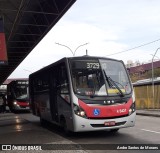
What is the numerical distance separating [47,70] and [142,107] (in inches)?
693

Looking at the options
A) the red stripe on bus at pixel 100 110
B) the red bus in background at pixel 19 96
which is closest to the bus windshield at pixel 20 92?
the red bus in background at pixel 19 96

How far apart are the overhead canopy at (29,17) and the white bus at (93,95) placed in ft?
20.8

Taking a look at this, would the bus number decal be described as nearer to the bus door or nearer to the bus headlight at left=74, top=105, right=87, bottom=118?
the bus headlight at left=74, top=105, right=87, bottom=118

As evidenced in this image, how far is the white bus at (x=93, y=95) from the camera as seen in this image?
11508mm

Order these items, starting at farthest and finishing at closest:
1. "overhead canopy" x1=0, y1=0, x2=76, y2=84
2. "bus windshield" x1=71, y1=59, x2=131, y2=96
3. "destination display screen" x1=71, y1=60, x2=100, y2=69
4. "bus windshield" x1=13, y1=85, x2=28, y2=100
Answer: "bus windshield" x1=13, y1=85, x2=28, y2=100 → "overhead canopy" x1=0, y1=0, x2=76, y2=84 → "destination display screen" x1=71, y1=60, x2=100, y2=69 → "bus windshield" x1=71, y1=59, x2=131, y2=96

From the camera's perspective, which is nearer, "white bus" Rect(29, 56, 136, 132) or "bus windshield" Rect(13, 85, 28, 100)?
"white bus" Rect(29, 56, 136, 132)

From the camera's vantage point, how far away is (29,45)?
31266mm

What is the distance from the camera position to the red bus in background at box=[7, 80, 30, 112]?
105ft

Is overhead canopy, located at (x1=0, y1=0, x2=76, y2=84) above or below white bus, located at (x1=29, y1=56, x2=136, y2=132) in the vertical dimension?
above

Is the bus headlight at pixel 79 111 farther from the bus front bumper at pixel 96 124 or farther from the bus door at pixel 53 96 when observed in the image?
the bus door at pixel 53 96

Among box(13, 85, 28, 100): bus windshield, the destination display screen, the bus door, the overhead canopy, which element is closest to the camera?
the destination display screen

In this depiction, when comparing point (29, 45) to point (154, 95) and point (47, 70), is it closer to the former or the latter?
point (154, 95)

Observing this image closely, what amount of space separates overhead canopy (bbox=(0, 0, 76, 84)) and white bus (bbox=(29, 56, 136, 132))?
634 centimetres

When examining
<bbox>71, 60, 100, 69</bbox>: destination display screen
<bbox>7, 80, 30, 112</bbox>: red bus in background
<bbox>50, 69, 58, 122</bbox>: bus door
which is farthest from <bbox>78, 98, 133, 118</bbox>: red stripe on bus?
<bbox>7, 80, 30, 112</bbox>: red bus in background
